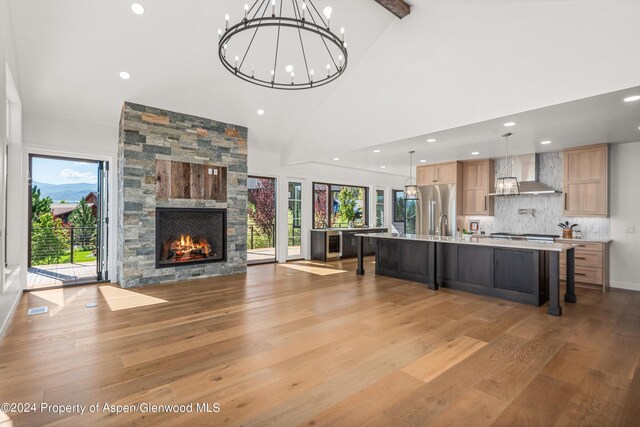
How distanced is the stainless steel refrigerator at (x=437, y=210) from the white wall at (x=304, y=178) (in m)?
2.41

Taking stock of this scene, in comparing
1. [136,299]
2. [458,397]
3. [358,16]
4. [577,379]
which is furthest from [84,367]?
[358,16]

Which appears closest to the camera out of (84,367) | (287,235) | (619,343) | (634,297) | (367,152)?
(84,367)

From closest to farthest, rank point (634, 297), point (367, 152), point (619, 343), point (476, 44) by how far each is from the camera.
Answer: point (619, 343), point (476, 44), point (634, 297), point (367, 152)

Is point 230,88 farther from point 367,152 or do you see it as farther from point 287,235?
point 287,235

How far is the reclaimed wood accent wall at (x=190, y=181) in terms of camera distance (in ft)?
19.0

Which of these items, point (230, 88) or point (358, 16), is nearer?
point (358, 16)

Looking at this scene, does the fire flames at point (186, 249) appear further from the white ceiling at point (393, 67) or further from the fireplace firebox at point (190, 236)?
the white ceiling at point (393, 67)

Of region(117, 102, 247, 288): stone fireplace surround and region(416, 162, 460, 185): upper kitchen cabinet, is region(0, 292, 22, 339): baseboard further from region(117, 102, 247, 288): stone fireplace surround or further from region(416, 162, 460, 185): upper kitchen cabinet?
region(416, 162, 460, 185): upper kitchen cabinet

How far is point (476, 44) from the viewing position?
417cm

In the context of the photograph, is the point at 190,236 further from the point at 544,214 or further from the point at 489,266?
the point at 544,214

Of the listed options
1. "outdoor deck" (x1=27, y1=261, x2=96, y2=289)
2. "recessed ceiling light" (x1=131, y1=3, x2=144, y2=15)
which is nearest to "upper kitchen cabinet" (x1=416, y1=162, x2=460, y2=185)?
"recessed ceiling light" (x1=131, y1=3, x2=144, y2=15)

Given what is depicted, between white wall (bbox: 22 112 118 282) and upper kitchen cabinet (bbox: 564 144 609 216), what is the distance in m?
8.28

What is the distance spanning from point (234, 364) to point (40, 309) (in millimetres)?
3256

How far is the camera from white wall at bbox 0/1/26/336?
336cm
